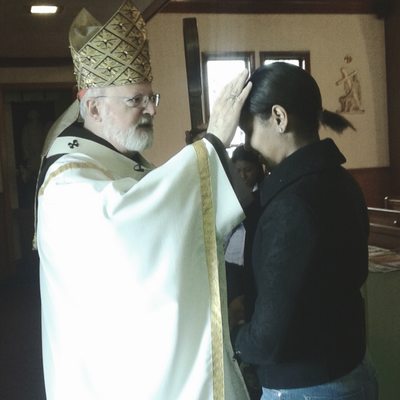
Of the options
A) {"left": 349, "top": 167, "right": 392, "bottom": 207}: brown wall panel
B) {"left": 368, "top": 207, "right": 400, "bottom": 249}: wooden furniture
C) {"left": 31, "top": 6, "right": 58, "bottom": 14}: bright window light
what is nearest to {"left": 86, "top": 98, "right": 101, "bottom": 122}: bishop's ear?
{"left": 368, "top": 207, "right": 400, "bottom": 249}: wooden furniture

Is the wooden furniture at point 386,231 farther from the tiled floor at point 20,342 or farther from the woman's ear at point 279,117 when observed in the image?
the tiled floor at point 20,342

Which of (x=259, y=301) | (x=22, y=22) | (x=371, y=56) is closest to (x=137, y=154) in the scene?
(x=259, y=301)

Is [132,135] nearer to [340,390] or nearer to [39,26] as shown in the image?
[340,390]

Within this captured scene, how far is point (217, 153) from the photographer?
1.26 meters

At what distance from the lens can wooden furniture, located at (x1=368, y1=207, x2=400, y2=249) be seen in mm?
2885

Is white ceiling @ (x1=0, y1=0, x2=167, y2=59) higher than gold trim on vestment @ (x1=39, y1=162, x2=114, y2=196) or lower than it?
higher

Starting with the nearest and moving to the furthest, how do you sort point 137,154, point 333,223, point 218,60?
point 333,223, point 137,154, point 218,60

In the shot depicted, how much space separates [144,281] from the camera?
1270mm

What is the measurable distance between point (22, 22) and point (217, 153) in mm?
3542

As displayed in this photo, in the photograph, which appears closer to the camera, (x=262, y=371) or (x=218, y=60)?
(x=262, y=371)

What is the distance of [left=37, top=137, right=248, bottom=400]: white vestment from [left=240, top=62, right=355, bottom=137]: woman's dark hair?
0.17 metres

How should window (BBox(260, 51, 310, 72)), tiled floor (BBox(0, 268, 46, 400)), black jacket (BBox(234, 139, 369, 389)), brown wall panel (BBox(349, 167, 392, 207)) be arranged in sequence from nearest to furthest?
black jacket (BBox(234, 139, 369, 389)) → tiled floor (BBox(0, 268, 46, 400)) → window (BBox(260, 51, 310, 72)) → brown wall panel (BBox(349, 167, 392, 207))

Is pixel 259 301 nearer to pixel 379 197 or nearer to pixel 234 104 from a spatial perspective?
pixel 234 104

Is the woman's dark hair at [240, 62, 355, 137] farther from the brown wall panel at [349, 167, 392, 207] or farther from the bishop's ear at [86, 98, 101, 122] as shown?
the brown wall panel at [349, 167, 392, 207]
